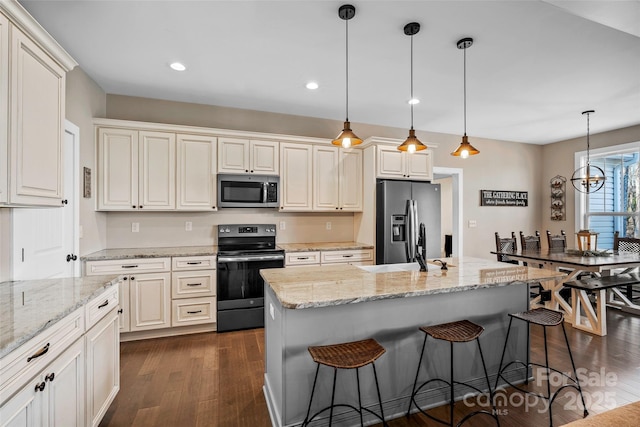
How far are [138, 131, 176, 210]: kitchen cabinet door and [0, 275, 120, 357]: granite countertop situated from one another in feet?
5.29

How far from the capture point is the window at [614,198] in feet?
15.9

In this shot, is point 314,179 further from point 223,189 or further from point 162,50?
point 162,50

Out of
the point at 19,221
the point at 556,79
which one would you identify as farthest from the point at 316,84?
the point at 19,221

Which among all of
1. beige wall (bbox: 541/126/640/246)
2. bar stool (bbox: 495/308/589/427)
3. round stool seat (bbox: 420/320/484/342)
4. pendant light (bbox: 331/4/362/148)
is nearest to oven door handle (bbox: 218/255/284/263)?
pendant light (bbox: 331/4/362/148)

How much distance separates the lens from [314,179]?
161 inches

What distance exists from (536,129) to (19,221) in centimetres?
650

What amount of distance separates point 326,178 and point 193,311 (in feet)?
7.54

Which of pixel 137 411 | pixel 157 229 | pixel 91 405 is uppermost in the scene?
pixel 157 229

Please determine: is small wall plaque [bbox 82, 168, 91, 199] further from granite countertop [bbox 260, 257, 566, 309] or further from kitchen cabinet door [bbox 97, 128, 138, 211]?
granite countertop [bbox 260, 257, 566, 309]

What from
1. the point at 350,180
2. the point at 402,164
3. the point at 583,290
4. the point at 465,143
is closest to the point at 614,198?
the point at 583,290

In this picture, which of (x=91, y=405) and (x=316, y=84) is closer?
(x=91, y=405)

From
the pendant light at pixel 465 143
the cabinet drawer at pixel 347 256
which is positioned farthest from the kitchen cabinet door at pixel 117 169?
the pendant light at pixel 465 143

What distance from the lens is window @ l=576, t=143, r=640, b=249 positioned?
4859 mm

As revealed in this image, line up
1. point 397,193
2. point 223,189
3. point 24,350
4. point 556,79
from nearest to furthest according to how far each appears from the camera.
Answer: point 24,350
point 556,79
point 223,189
point 397,193
